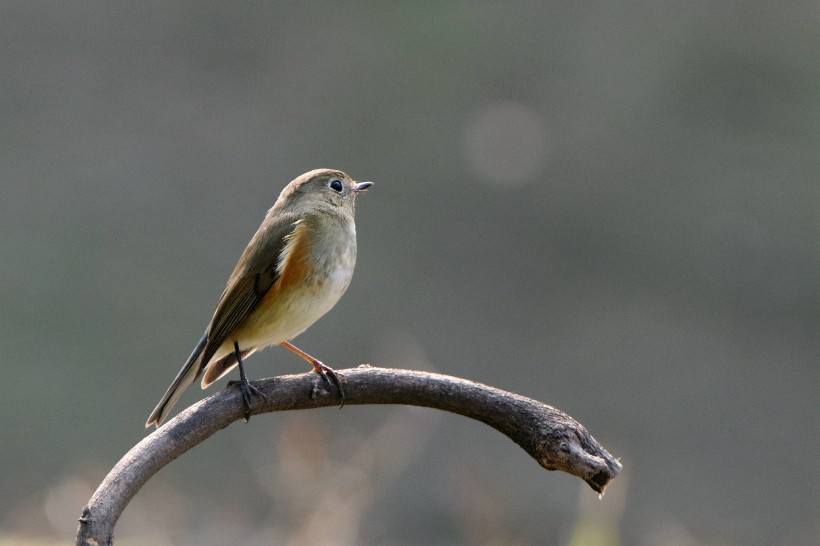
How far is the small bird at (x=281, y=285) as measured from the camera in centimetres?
333

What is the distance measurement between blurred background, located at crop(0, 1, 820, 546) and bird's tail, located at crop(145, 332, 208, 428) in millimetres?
1038

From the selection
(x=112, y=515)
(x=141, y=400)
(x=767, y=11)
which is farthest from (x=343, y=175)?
(x=767, y=11)

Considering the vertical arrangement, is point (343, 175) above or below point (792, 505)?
above

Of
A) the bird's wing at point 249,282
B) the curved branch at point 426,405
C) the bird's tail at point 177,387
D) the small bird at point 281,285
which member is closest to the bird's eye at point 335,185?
the small bird at point 281,285

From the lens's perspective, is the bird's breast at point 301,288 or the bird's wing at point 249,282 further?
the bird's breast at point 301,288

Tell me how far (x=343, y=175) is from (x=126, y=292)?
627cm

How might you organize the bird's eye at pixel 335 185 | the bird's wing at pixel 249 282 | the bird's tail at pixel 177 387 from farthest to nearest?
1. the bird's eye at pixel 335 185
2. the bird's wing at pixel 249 282
3. the bird's tail at pixel 177 387

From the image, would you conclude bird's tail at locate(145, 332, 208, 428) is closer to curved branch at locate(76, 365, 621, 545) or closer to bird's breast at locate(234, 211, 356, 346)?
bird's breast at locate(234, 211, 356, 346)

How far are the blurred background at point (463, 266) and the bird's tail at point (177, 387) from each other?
3.41ft

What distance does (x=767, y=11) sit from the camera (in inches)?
560

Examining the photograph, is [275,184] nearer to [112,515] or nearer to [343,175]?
[343,175]

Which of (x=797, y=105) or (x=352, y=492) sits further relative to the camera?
(x=797, y=105)

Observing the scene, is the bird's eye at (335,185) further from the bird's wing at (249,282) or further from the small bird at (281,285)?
the bird's wing at (249,282)

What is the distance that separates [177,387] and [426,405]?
86cm
